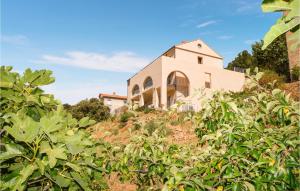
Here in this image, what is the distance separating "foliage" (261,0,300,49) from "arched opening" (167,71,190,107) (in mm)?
35131

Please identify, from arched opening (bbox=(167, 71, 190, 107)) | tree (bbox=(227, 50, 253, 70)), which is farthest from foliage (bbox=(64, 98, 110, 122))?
tree (bbox=(227, 50, 253, 70))

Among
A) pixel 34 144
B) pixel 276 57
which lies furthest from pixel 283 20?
pixel 276 57

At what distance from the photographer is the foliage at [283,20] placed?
896 millimetres

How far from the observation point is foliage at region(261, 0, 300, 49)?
896mm

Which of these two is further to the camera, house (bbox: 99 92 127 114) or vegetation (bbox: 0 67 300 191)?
house (bbox: 99 92 127 114)

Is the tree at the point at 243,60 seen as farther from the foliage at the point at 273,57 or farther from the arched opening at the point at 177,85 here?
the arched opening at the point at 177,85

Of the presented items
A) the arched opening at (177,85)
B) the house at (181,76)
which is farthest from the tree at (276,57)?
the arched opening at (177,85)

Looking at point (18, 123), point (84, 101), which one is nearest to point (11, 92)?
point (18, 123)

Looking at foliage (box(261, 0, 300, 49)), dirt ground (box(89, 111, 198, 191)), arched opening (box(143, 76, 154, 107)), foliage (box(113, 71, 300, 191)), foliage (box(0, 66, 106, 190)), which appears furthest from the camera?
arched opening (box(143, 76, 154, 107))

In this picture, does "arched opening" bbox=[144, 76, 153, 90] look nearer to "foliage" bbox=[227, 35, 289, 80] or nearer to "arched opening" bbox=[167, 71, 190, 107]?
"arched opening" bbox=[167, 71, 190, 107]

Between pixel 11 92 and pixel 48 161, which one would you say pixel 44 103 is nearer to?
pixel 11 92

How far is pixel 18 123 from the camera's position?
1978 mm

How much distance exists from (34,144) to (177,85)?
34454mm

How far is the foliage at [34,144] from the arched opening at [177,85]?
1309 inches
